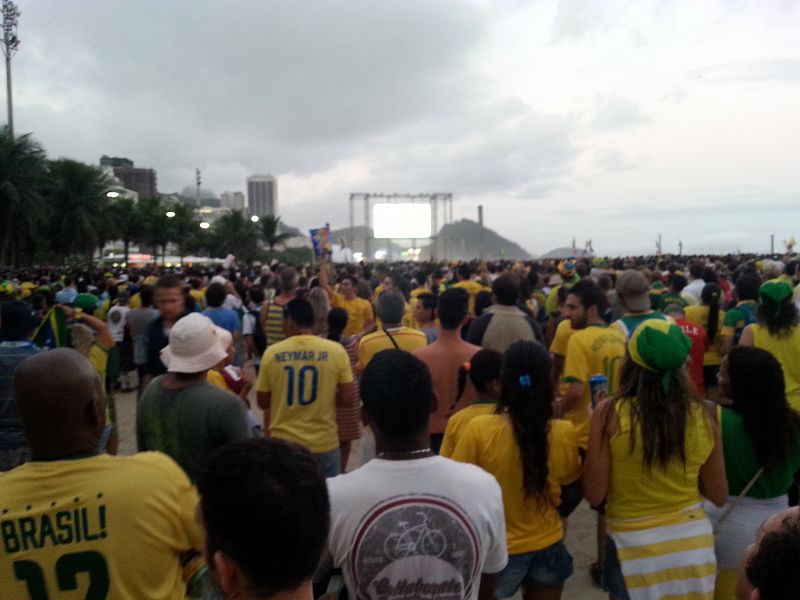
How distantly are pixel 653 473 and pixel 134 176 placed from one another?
184 meters

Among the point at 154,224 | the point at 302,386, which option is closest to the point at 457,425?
the point at 302,386

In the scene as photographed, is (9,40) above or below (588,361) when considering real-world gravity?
above

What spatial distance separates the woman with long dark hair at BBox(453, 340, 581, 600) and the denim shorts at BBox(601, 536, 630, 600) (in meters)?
0.20

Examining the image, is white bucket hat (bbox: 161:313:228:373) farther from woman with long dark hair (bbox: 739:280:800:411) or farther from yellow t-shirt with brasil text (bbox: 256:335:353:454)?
Answer: woman with long dark hair (bbox: 739:280:800:411)

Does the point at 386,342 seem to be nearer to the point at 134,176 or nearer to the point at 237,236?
the point at 237,236

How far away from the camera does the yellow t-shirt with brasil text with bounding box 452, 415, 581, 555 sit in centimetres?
294

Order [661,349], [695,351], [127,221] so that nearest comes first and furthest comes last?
[661,349] → [695,351] → [127,221]

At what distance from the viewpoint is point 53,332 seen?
232 inches

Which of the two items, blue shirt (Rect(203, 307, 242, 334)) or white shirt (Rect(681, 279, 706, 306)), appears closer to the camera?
blue shirt (Rect(203, 307, 242, 334))

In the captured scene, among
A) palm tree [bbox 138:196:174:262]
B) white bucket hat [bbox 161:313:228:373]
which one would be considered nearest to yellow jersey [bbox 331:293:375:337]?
white bucket hat [bbox 161:313:228:373]

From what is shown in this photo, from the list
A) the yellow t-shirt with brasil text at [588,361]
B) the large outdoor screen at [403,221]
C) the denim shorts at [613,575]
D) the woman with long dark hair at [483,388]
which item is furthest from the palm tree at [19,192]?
the denim shorts at [613,575]

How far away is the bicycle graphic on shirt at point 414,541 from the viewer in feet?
7.25

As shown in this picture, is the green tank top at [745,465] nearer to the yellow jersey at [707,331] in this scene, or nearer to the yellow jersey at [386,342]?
the yellow jersey at [386,342]

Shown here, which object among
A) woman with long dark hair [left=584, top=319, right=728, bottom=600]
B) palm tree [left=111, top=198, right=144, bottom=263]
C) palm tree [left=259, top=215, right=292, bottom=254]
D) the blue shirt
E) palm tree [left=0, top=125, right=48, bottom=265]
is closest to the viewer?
woman with long dark hair [left=584, top=319, right=728, bottom=600]
